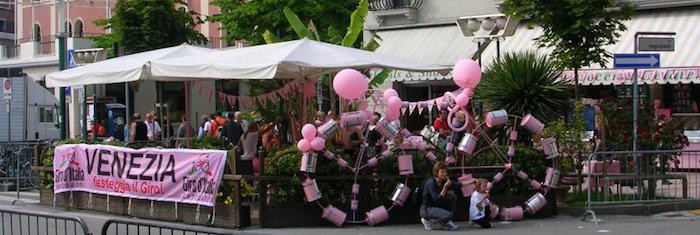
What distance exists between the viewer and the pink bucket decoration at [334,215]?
14414 mm

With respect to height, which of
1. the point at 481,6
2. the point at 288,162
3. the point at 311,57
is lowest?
the point at 288,162

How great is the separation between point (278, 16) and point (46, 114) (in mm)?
8531

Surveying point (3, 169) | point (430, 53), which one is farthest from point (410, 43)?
point (3, 169)

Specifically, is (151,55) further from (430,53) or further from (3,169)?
(430,53)

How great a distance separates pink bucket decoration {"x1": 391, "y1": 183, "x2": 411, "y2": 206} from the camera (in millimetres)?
14617

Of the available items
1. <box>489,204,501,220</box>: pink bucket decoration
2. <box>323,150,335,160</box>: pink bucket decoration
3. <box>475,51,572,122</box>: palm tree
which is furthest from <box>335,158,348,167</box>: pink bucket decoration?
<box>475,51,572,122</box>: palm tree

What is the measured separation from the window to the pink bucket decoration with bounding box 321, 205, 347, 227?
71.0 ft

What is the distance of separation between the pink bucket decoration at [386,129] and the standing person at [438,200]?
83 centimetres

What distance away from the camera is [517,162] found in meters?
A: 15.6


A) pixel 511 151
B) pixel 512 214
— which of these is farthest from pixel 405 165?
pixel 512 214

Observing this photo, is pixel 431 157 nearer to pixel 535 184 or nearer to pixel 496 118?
pixel 496 118

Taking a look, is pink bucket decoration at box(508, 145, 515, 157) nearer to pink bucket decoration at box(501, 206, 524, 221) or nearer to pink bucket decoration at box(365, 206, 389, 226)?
pink bucket decoration at box(501, 206, 524, 221)

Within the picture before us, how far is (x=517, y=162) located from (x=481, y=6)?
14333mm

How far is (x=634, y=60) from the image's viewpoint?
1642cm
